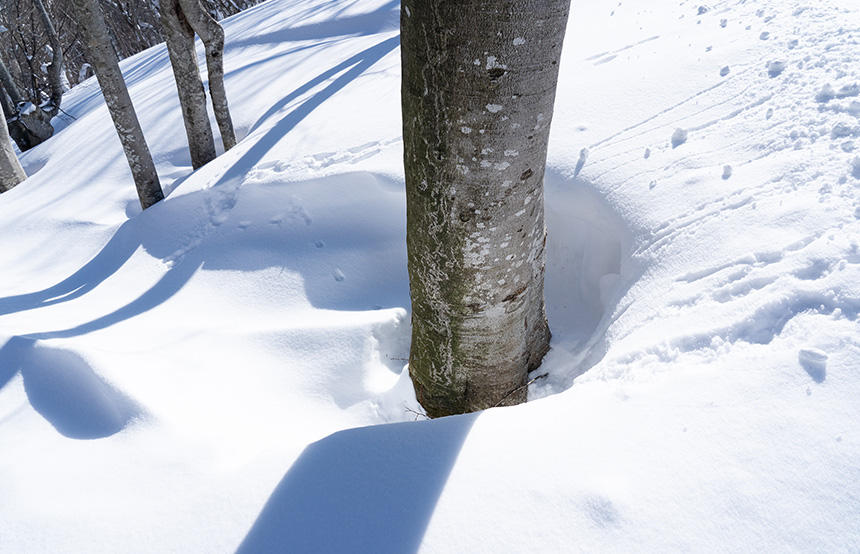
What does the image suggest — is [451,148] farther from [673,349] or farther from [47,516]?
[47,516]

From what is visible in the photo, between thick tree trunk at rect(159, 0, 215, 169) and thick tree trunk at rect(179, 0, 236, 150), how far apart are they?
88 millimetres

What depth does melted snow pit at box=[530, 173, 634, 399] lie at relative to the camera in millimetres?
2504

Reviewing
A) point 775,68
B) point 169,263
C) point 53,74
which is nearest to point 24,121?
point 53,74

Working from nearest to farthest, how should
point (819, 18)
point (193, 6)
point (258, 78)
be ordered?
1. point (819, 18)
2. point (193, 6)
3. point (258, 78)

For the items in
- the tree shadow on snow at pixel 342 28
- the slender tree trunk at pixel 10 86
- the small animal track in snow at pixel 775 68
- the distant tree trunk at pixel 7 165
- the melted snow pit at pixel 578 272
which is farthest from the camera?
the slender tree trunk at pixel 10 86

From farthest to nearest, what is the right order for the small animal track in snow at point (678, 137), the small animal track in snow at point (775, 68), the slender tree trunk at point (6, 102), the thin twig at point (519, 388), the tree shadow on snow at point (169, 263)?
the slender tree trunk at point (6, 102)
the small animal track in snow at point (775, 68)
the small animal track in snow at point (678, 137)
the thin twig at point (519, 388)
the tree shadow on snow at point (169, 263)

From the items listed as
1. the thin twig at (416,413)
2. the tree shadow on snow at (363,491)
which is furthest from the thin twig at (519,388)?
the tree shadow on snow at (363,491)

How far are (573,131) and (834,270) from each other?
6.26ft

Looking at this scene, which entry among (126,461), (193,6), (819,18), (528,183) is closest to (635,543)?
(528,183)

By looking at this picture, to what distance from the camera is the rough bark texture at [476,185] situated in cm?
142

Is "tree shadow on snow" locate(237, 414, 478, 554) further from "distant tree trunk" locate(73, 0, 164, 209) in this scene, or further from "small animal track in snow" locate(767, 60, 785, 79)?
"distant tree trunk" locate(73, 0, 164, 209)

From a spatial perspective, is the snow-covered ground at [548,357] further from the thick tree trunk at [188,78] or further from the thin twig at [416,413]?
the thick tree trunk at [188,78]

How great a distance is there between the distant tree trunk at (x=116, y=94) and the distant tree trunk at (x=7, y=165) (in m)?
3.16

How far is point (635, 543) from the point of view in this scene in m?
1.22
